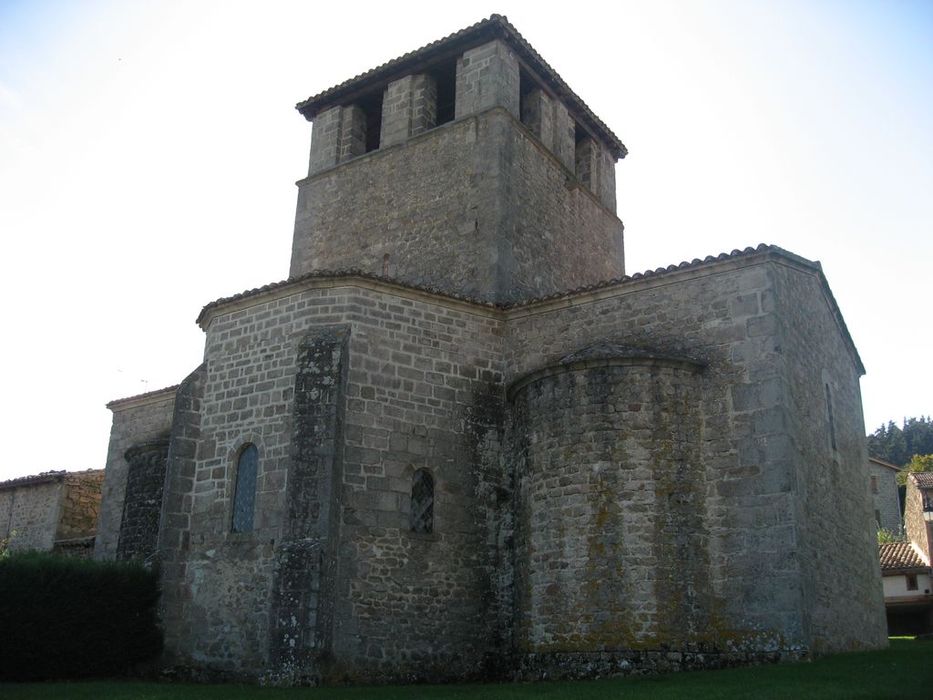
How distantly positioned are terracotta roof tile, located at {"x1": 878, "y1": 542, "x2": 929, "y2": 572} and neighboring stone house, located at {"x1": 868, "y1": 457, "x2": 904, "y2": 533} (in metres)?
9.08

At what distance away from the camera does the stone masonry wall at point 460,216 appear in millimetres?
17062

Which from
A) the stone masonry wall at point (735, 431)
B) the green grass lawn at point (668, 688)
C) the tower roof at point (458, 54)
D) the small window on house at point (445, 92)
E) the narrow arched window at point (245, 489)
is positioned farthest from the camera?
the small window on house at point (445, 92)

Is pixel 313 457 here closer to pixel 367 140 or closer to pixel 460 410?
pixel 460 410

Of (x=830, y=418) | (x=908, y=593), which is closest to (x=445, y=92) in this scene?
(x=830, y=418)

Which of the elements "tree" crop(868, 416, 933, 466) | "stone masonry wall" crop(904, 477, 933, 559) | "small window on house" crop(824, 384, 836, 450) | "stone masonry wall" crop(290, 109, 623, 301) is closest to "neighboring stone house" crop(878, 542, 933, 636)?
"stone masonry wall" crop(904, 477, 933, 559)

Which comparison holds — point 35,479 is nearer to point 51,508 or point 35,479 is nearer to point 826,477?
point 51,508

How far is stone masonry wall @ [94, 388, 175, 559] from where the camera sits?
1947cm

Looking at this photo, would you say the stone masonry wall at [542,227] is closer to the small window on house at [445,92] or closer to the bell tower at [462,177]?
the bell tower at [462,177]

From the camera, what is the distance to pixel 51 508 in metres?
23.7

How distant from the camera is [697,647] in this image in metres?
11.4

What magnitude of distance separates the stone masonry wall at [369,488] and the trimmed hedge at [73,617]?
0.70 metres

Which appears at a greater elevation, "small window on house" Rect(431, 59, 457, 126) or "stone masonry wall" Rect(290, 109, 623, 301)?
"small window on house" Rect(431, 59, 457, 126)

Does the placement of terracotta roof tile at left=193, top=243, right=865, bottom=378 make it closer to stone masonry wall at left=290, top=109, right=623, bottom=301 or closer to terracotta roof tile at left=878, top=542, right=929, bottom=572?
stone masonry wall at left=290, top=109, right=623, bottom=301

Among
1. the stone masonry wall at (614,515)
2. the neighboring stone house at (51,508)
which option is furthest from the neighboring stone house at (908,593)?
the neighboring stone house at (51,508)
